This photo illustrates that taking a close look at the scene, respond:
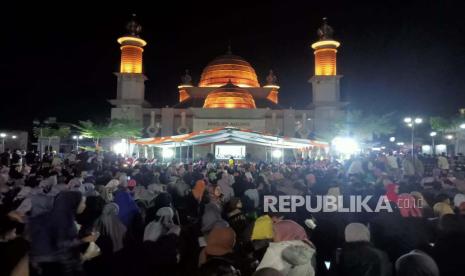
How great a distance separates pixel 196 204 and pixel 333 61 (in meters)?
39.6

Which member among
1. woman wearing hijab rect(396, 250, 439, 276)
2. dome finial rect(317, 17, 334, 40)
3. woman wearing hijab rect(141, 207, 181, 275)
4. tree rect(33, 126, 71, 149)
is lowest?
woman wearing hijab rect(141, 207, 181, 275)

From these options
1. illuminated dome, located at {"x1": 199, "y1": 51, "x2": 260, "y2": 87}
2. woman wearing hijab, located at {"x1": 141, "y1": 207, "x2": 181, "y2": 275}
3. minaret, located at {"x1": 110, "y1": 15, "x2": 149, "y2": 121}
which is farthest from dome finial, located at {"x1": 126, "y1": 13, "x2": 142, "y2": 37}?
woman wearing hijab, located at {"x1": 141, "y1": 207, "x2": 181, "y2": 275}

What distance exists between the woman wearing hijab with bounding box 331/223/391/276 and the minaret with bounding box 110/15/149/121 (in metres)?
38.4

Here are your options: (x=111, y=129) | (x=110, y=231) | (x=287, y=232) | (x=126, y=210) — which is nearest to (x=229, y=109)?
(x=111, y=129)

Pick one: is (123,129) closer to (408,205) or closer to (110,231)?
(110,231)

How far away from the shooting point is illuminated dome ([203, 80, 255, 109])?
40.5m

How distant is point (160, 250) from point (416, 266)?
2.68m

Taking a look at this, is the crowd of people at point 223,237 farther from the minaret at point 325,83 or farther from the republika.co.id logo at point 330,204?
the minaret at point 325,83

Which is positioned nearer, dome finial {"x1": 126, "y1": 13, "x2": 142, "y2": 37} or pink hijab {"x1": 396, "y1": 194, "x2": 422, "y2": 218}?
pink hijab {"x1": 396, "y1": 194, "x2": 422, "y2": 218}

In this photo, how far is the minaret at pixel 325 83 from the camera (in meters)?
40.8

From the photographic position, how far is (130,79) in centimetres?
4138

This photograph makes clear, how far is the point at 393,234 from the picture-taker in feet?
14.0

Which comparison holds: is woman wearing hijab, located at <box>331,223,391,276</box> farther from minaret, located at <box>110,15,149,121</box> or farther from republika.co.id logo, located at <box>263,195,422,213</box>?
minaret, located at <box>110,15,149,121</box>

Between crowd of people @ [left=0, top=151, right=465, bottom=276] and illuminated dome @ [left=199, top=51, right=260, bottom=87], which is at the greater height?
illuminated dome @ [left=199, top=51, right=260, bottom=87]
